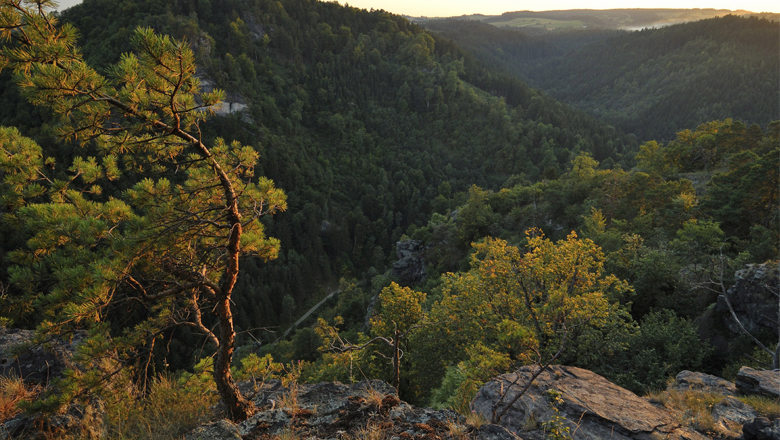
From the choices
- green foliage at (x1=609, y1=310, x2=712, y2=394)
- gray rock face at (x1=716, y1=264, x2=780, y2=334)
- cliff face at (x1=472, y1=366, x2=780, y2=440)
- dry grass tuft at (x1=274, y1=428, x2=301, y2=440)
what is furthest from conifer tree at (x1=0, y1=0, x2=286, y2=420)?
gray rock face at (x1=716, y1=264, x2=780, y2=334)

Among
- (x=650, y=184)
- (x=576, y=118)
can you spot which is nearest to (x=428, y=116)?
(x=576, y=118)

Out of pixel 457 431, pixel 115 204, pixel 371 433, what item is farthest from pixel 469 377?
pixel 115 204

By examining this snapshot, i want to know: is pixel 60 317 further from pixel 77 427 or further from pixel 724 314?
pixel 724 314

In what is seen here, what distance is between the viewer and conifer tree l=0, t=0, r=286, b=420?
14.9 ft

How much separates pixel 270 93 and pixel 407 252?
308 feet

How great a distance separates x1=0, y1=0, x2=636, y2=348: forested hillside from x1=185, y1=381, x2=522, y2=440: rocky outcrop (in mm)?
73464

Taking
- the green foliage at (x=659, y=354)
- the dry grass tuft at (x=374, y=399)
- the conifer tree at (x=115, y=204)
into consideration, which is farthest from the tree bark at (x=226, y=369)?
the green foliage at (x=659, y=354)

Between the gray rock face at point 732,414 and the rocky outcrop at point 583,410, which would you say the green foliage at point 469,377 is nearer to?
the rocky outcrop at point 583,410

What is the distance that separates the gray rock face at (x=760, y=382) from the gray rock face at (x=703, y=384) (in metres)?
0.35

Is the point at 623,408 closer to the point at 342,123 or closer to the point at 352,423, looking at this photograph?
the point at 352,423

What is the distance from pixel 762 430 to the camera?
663cm

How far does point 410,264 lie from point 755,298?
51.1 m

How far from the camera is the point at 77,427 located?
6457 millimetres

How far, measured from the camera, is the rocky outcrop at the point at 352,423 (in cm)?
565
